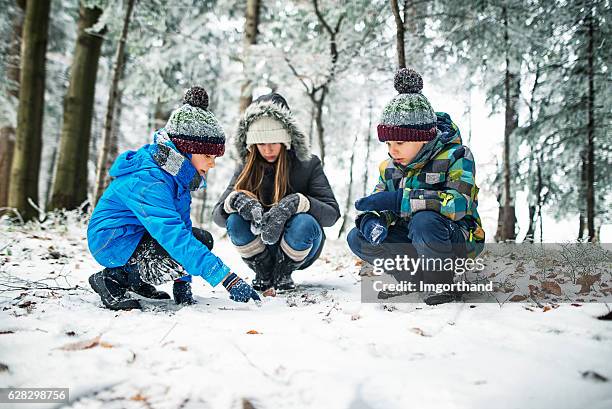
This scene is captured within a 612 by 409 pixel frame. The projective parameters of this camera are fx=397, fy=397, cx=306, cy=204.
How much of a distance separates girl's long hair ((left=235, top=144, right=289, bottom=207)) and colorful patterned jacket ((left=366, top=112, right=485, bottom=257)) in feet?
3.46

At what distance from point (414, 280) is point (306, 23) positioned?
25.2ft

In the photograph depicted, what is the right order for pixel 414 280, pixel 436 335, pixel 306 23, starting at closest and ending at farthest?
1. pixel 436 335
2. pixel 414 280
3. pixel 306 23

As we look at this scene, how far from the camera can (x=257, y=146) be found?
332cm

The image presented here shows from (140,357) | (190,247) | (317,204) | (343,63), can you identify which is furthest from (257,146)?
(343,63)

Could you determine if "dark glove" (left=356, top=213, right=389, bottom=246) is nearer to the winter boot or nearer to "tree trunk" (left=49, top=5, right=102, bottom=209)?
the winter boot

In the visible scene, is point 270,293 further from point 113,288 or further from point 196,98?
point 196,98

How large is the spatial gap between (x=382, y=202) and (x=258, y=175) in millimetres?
1169

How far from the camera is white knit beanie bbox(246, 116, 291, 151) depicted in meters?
3.22

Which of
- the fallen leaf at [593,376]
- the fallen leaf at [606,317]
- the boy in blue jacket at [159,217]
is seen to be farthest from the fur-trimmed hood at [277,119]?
the fallen leaf at [593,376]

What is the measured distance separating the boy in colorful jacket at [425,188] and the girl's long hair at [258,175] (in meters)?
0.81

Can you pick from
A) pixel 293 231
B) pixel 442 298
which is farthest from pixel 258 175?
pixel 442 298

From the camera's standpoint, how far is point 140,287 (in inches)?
106

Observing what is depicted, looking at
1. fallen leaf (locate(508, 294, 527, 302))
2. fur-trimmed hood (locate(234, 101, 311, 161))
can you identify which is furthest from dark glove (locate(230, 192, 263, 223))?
fallen leaf (locate(508, 294, 527, 302))

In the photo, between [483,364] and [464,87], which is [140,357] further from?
[464,87]
